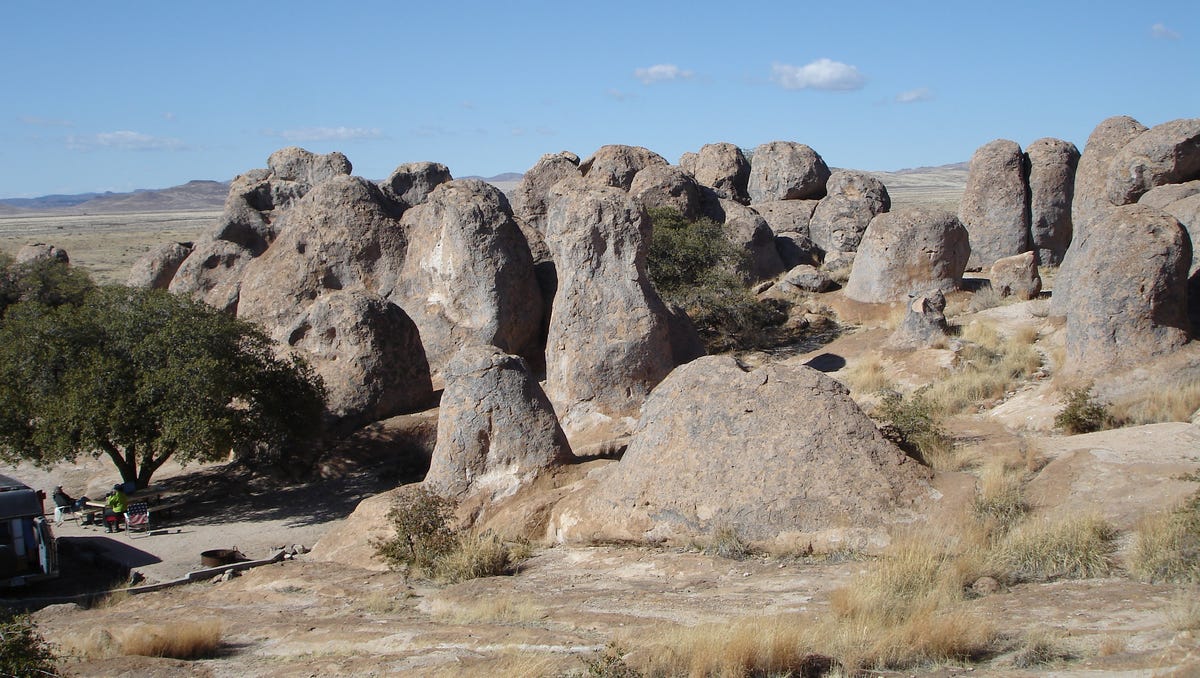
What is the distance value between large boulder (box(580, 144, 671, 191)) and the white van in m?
18.5

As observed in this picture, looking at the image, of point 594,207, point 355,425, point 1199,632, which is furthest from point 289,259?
point 1199,632

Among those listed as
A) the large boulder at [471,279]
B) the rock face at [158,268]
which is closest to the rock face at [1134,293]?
the large boulder at [471,279]

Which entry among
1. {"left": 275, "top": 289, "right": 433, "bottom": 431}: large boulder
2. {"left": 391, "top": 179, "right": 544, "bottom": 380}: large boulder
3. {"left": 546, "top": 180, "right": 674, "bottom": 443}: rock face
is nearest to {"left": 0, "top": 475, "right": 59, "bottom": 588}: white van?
{"left": 275, "top": 289, "right": 433, "bottom": 431}: large boulder

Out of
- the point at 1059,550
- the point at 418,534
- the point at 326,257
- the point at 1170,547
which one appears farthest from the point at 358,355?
the point at 1170,547

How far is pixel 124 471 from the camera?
1623 centimetres

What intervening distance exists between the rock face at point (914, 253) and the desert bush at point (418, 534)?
12.6 meters

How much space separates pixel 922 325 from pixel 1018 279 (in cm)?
430

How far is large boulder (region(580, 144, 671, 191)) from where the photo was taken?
29.2m

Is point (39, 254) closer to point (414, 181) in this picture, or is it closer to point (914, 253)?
point (414, 181)

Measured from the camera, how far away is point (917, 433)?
11.7m

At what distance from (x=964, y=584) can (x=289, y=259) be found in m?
16.8

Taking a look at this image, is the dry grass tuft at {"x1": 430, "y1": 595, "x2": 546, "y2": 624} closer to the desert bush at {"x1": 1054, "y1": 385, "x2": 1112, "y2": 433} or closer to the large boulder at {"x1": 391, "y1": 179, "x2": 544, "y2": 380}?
the desert bush at {"x1": 1054, "y1": 385, "x2": 1112, "y2": 433}

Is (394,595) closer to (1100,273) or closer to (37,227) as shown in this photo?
(1100,273)

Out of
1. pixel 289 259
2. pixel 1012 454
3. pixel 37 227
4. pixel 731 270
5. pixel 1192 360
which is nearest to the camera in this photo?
pixel 1012 454
